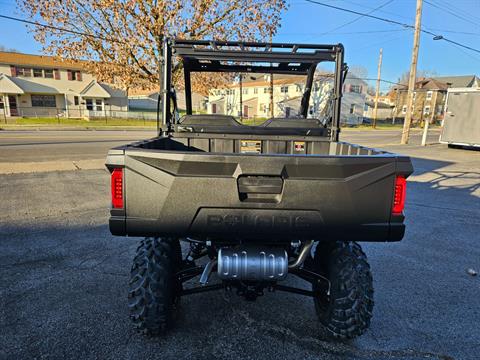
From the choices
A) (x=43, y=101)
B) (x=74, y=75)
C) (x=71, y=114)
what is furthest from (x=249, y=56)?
(x=43, y=101)

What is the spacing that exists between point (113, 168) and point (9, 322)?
5.83 ft

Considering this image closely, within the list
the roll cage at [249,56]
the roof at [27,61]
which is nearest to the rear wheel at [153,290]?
the roll cage at [249,56]

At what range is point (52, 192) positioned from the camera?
708 cm

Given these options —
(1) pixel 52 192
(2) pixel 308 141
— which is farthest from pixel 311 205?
(1) pixel 52 192

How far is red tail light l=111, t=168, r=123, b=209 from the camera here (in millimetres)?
2193

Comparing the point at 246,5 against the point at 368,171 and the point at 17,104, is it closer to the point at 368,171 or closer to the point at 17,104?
the point at 368,171

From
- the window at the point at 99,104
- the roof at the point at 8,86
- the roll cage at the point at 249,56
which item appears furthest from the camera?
the window at the point at 99,104

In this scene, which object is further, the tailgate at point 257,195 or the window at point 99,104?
the window at point 99,104

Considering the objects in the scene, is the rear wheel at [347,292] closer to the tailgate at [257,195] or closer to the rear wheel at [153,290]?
the tailgate at [257,195]

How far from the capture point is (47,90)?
39656mm

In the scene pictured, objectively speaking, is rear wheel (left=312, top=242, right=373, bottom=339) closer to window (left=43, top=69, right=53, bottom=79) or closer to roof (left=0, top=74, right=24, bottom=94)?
roof (left=0, top=74, right=24, bottom=94)

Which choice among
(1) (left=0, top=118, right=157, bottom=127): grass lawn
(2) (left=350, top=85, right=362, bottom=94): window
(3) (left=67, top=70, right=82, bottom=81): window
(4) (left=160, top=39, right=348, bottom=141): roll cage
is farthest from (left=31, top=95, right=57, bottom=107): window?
(4) (left=160, top=39, right=348, bottom=141): roll cage

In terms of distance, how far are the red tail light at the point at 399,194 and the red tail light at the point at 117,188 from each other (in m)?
1.83

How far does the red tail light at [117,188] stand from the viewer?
7.20ft
